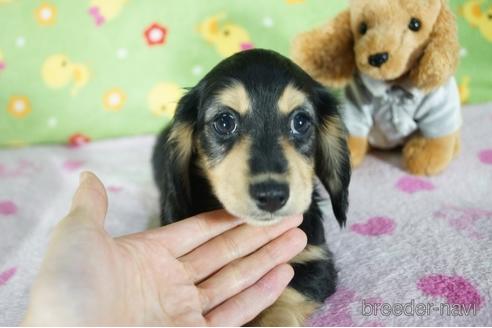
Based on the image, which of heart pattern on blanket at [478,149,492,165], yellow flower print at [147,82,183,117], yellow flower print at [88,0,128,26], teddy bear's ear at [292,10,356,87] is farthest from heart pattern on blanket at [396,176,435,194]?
yellow flower print at [88,0,128,26]

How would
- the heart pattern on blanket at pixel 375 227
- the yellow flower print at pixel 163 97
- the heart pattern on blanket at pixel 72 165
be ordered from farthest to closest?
the yellow flower print at pixel 163 97
the heart pattern on blanket at pixel 72 165
the heart pattern on blanket at pixel 375 227

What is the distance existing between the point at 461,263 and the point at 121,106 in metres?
1.68

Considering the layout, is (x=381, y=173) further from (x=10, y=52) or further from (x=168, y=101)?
(x=10, y=52)

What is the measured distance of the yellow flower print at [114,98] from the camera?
8.05 feet

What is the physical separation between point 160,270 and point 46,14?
5.46ft

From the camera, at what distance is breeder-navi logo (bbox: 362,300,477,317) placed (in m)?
1.21

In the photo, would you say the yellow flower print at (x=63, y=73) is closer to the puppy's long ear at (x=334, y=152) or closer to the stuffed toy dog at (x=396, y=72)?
the stuffed toy dog at (x=396, y=72)

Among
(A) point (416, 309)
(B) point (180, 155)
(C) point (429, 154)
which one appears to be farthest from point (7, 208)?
(C) point (429, 154)

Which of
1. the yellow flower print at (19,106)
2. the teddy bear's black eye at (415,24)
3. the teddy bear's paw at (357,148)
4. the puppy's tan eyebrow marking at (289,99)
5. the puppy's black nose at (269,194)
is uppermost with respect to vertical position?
the teddy bear's black eye at (415,24)

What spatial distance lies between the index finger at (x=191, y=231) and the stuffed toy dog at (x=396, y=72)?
636 mm

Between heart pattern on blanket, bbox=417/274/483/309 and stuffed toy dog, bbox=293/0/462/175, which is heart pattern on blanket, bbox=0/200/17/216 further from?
heart pattern on blanket, bbox=417/274/483/309

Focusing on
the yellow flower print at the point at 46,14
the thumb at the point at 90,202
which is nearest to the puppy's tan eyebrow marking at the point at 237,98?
the thumb at the point at 90,202

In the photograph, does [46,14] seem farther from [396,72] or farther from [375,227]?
[375,227]

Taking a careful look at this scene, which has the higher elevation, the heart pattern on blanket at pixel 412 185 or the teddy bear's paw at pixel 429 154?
the teddy bear's paw at pixel 429 154
